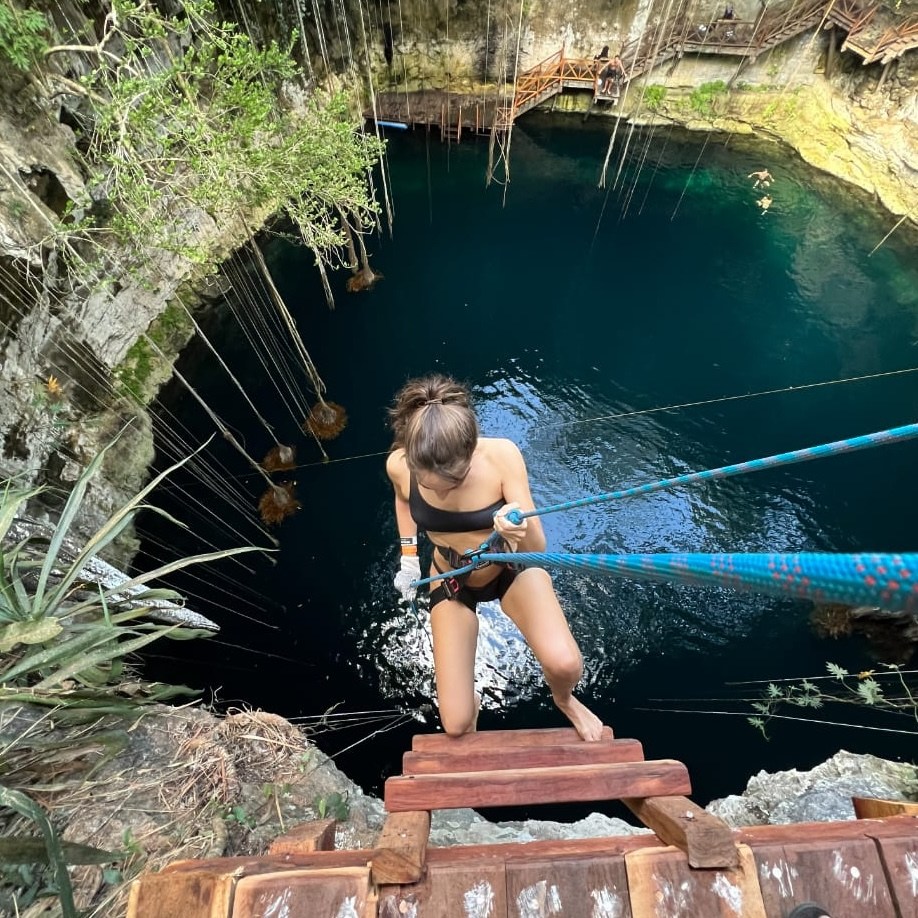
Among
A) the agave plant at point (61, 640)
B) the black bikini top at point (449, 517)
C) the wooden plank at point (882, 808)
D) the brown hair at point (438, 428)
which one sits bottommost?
the wooden plank at point (882, 808)

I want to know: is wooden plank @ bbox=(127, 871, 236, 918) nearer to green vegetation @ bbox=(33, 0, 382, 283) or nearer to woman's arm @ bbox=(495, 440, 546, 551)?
woman's arm @ bbox=(495, 440, 546, 551)

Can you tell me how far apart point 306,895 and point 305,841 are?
0.27m

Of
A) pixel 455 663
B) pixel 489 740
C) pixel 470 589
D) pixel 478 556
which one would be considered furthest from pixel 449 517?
pixel 489 740

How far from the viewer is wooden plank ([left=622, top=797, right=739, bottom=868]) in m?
0.86

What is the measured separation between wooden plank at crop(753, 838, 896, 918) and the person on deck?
1046 mm

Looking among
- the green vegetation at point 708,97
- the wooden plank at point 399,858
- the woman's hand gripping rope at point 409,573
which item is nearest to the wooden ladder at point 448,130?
the green vegetation at point 708,97

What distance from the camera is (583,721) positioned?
6.49ft

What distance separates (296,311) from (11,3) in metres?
3.98

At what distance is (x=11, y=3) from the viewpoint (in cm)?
418

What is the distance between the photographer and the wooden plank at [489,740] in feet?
5.60

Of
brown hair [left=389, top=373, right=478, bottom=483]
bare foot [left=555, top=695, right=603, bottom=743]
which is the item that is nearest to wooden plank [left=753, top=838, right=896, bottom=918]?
bare foot [left=555, top=695, right=603, bottom=743]

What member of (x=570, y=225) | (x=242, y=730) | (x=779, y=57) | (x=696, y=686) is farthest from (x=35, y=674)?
(x=779, y=57)

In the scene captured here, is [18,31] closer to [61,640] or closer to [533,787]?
[61,640]

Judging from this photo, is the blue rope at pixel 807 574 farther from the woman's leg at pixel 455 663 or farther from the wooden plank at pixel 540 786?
the woman's leg at pixel 455 663
